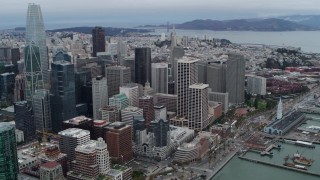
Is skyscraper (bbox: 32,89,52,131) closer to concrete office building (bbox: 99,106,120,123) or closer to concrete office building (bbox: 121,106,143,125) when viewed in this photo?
concrete office building (bbox: 99,106,120,123)

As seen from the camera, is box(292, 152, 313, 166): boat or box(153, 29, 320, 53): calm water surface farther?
box(153, 29, 320, 53): calm water surface

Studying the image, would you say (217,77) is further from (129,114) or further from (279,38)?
(279,38)

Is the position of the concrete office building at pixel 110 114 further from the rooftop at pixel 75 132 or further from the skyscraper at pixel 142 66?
the skyscraper at pixel 142 66

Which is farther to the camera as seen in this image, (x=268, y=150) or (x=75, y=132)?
(x=268, y=150)

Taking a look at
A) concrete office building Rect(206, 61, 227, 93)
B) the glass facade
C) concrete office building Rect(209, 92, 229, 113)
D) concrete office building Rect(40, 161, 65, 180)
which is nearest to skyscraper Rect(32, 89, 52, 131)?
the glass facade

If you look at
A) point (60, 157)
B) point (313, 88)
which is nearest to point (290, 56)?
point (313, 88)

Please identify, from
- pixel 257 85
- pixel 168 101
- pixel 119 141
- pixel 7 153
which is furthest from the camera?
pixel 257 85

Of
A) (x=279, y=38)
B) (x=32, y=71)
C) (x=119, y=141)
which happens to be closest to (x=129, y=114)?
(x=119, y=141)
